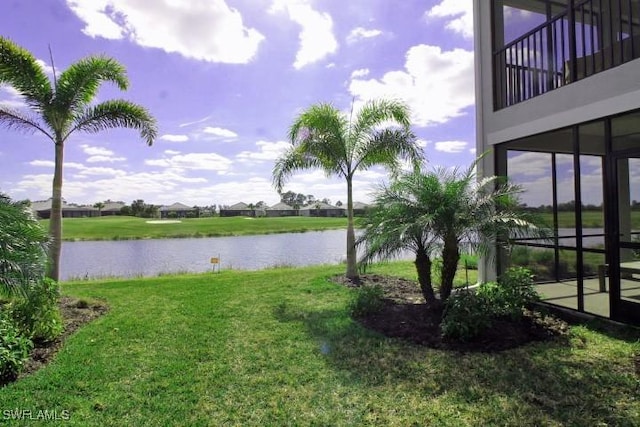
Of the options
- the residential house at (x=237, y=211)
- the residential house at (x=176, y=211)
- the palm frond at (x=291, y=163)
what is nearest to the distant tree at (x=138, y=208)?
the residential house at (x=176, y=211)

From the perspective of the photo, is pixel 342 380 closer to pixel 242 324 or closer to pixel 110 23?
pixel 242 324

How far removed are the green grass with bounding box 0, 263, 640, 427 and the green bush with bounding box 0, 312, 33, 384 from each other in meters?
0.14

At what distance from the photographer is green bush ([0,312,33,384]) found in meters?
3.47

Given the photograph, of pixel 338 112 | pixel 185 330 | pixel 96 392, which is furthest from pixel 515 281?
pixel 338 112

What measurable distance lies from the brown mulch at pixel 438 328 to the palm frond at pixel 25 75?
6.86 m

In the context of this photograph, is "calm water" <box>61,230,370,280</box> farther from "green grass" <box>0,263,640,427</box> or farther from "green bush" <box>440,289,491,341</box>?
"green bush" <box>440,289,491,341</box>

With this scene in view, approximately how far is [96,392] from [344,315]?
11.0ft

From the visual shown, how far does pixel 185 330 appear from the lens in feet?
16.9

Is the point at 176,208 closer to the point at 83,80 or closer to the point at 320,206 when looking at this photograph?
the point at 320,206

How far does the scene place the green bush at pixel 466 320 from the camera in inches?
171

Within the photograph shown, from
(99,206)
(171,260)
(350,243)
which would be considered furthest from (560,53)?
(99,206)

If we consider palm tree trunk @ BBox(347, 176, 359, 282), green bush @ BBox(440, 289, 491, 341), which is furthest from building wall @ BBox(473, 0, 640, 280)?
palm tree trunk @ BBox(347, 176, 359, 282)

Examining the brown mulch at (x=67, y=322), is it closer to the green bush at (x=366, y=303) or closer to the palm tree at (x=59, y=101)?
the palm tree at (x=59, y=101)

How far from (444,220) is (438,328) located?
4.81ft
